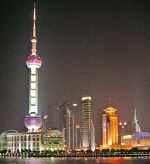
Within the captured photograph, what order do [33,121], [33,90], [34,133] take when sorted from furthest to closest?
[33,90]
[34,133]
[33,121]

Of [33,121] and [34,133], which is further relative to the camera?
[34,133]

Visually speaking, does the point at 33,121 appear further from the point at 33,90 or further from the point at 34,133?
the point at 33,90

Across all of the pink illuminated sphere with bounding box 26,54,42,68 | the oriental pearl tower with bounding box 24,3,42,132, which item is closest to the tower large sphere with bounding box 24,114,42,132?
the oriental pearl tower with bounding box 24,3,42,132

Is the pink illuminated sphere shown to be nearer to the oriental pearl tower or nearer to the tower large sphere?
the oriental pearl tower

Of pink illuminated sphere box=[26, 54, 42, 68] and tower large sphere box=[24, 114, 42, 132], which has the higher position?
pink illuminated sphere box=[26, 54, 42, 68]

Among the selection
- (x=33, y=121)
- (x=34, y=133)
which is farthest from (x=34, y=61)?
(x=34, y=133)

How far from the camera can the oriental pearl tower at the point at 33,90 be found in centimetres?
15200

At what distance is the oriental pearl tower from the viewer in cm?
15200

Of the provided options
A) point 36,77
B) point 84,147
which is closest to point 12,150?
point 36,77

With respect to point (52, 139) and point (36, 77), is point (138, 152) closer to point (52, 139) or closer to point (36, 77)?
point (52, 139)

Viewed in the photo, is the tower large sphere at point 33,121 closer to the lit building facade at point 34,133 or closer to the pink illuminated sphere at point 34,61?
the lit building facade at point 34,133

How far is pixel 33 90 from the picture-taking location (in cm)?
15475

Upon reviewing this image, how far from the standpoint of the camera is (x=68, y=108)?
182 m

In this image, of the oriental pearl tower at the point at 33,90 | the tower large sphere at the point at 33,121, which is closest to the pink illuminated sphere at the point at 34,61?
the oriental pearl tower at the point at 33,90
